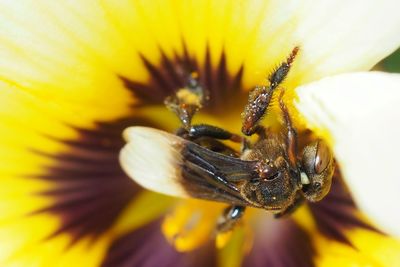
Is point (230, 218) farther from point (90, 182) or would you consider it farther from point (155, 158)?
point (90, 182)

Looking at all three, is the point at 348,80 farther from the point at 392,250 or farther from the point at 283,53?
the point at 392,250

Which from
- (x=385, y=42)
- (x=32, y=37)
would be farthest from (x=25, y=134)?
(x=385, y=42)

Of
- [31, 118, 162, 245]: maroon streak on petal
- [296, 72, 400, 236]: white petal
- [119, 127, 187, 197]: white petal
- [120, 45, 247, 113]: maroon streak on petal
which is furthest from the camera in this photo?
[31, 118, 162, 245]: maroon streak on petal

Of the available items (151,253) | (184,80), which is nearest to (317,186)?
(184,80)

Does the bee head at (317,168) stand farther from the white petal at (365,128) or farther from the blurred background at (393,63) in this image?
the blurred background at (393,63)

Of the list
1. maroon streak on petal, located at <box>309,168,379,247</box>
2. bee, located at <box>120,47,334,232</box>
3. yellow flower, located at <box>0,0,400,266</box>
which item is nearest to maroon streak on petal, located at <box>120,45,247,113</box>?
yellow flower, located at <box>0,0,400,266</box>

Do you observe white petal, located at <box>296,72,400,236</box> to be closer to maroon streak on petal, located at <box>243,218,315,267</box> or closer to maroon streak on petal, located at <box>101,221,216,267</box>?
maroon streak on petal, located at <box>243,218,315,267</box>

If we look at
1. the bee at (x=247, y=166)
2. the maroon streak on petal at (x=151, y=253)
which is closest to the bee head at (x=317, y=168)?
the bee at (x=247, y=166)
